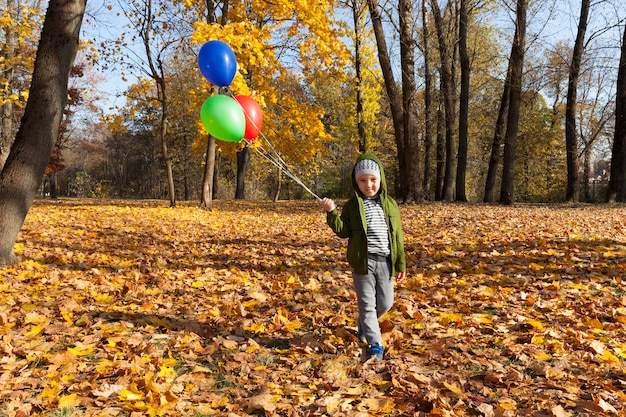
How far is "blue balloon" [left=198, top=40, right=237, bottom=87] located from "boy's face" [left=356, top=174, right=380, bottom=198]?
7.93 feet

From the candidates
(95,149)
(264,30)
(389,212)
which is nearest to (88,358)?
(389,212)

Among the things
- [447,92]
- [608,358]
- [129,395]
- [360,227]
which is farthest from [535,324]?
[447,92]

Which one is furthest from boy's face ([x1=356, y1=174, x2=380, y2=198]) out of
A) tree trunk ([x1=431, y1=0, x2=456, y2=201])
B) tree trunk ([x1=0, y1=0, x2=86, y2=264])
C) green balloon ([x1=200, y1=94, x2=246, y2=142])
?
tree trunk ([x1=431, y1=0, x2=456, y2=201])

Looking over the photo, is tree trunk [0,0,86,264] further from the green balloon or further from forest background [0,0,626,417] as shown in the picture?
the green balloon

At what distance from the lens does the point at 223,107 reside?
14.0 ft

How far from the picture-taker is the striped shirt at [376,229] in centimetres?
341

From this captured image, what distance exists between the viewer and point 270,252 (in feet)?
24.9

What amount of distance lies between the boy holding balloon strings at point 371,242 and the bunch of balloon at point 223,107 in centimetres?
158

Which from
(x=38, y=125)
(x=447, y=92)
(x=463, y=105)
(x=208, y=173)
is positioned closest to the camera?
(x=38, y=125)

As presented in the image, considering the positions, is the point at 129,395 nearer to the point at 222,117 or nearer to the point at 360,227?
the point at 360,227

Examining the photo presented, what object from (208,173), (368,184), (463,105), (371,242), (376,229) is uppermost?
(463,105)

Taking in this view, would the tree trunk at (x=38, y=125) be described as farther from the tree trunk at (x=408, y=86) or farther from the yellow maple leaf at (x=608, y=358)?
the tree trunk at (x=408, y=86)

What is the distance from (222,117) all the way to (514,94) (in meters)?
13.0

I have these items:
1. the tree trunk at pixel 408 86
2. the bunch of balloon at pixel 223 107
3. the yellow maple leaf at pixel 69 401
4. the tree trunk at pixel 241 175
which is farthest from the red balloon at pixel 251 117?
the tree trunk at pixel 241 175
